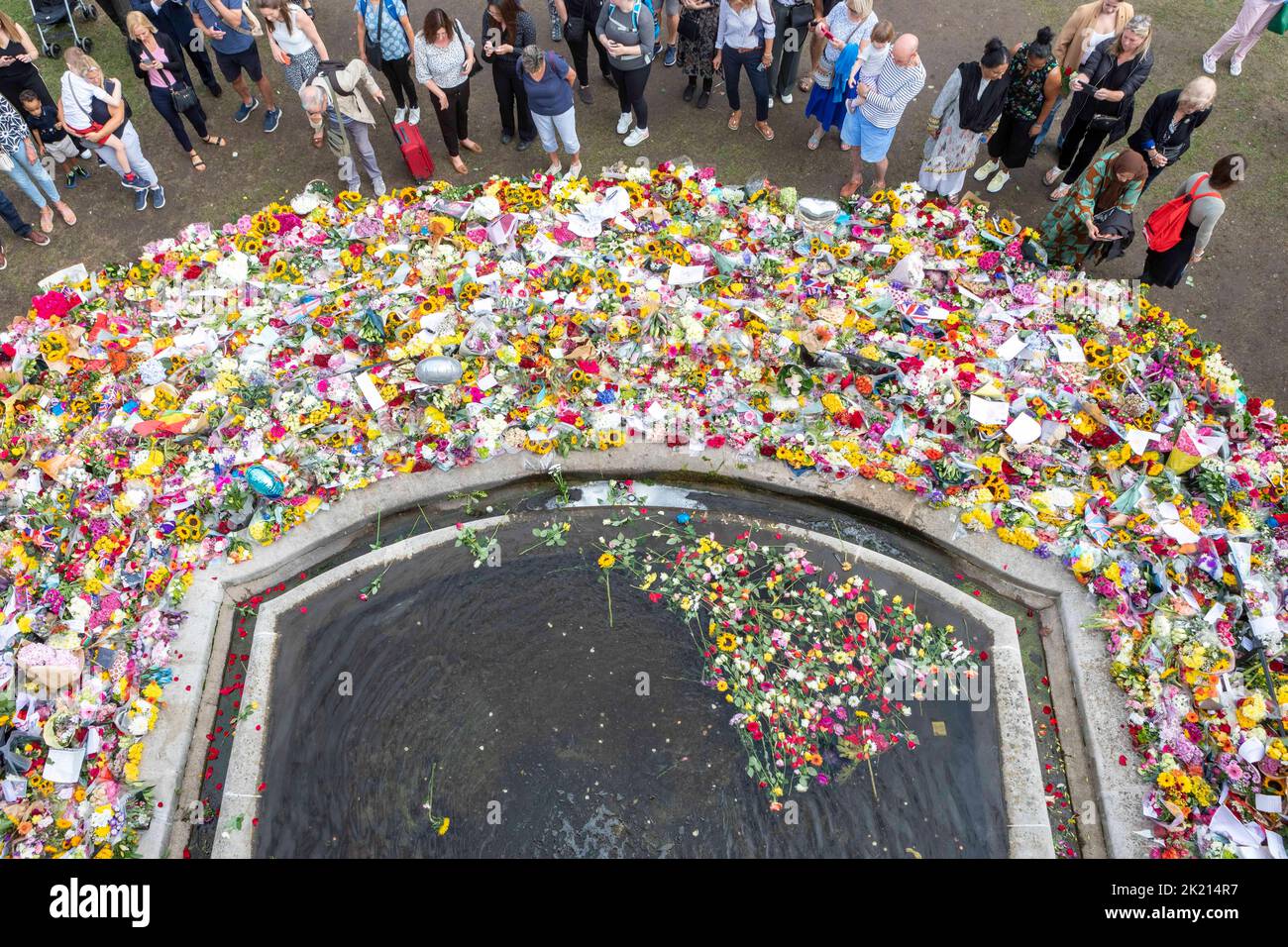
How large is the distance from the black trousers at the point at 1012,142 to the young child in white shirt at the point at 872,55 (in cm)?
137

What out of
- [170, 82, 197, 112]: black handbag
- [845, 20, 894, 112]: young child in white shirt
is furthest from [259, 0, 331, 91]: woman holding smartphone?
[845, 20, 894, 112]: young child in white shirt

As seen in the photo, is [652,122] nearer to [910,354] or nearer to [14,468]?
[910,354]

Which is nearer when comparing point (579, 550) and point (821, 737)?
point (821, 737)

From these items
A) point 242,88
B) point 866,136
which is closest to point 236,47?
point 242,88

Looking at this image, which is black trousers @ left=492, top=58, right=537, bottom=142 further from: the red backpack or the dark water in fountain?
the red backpack

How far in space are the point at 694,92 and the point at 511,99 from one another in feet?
6.83

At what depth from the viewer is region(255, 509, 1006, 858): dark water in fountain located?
4.97 metres

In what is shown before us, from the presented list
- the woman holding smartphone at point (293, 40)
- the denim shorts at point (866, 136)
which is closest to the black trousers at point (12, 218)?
the woman holding smartphone at point (293, 40)

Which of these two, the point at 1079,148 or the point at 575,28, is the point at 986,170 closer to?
the point at 1079,148

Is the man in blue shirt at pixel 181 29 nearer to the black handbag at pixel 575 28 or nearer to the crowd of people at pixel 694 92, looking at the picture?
the crowd of people at pixel 694 92

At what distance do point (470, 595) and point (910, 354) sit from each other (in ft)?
12.8

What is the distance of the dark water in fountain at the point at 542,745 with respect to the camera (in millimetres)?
4969

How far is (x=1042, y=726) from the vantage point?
17.6 ft
